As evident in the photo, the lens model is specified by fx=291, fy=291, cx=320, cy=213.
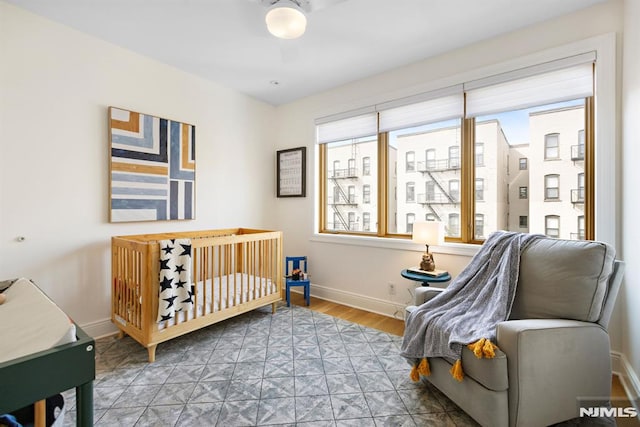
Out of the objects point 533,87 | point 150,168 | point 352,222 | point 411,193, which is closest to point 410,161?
point 411,193

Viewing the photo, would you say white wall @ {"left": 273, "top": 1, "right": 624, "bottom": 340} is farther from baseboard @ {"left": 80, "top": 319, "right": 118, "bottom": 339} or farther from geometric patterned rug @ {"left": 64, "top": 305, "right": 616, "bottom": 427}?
baseboard @ {"left": 80, "top": 319, "right": 118, "bottom": 339}

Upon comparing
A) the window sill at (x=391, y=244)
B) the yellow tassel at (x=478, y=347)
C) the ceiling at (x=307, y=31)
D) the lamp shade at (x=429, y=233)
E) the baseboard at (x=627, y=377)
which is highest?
the ceiling at (x=307, y=31)

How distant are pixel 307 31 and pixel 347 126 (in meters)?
1.22

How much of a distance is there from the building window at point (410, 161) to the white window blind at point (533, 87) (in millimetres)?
610

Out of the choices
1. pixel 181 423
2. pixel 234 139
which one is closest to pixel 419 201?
pixel 234 139

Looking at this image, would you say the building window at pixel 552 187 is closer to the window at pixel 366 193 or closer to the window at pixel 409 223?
the window at pixel 409 223

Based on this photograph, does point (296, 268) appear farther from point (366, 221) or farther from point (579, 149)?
point (579, 149)

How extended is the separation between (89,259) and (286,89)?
8.48 feet

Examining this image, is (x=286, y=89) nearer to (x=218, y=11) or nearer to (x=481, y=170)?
(x=218, y=11)

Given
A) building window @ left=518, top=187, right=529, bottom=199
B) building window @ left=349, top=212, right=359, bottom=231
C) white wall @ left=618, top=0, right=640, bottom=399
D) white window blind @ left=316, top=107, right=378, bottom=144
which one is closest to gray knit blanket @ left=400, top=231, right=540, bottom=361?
white wall @ left=618, top=0, right=640, bottom=399

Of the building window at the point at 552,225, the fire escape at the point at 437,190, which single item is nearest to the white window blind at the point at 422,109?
the fire escape at the point at 437,190

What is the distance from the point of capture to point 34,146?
213cm

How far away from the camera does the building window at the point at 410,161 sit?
295cm

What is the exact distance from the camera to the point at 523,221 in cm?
237
